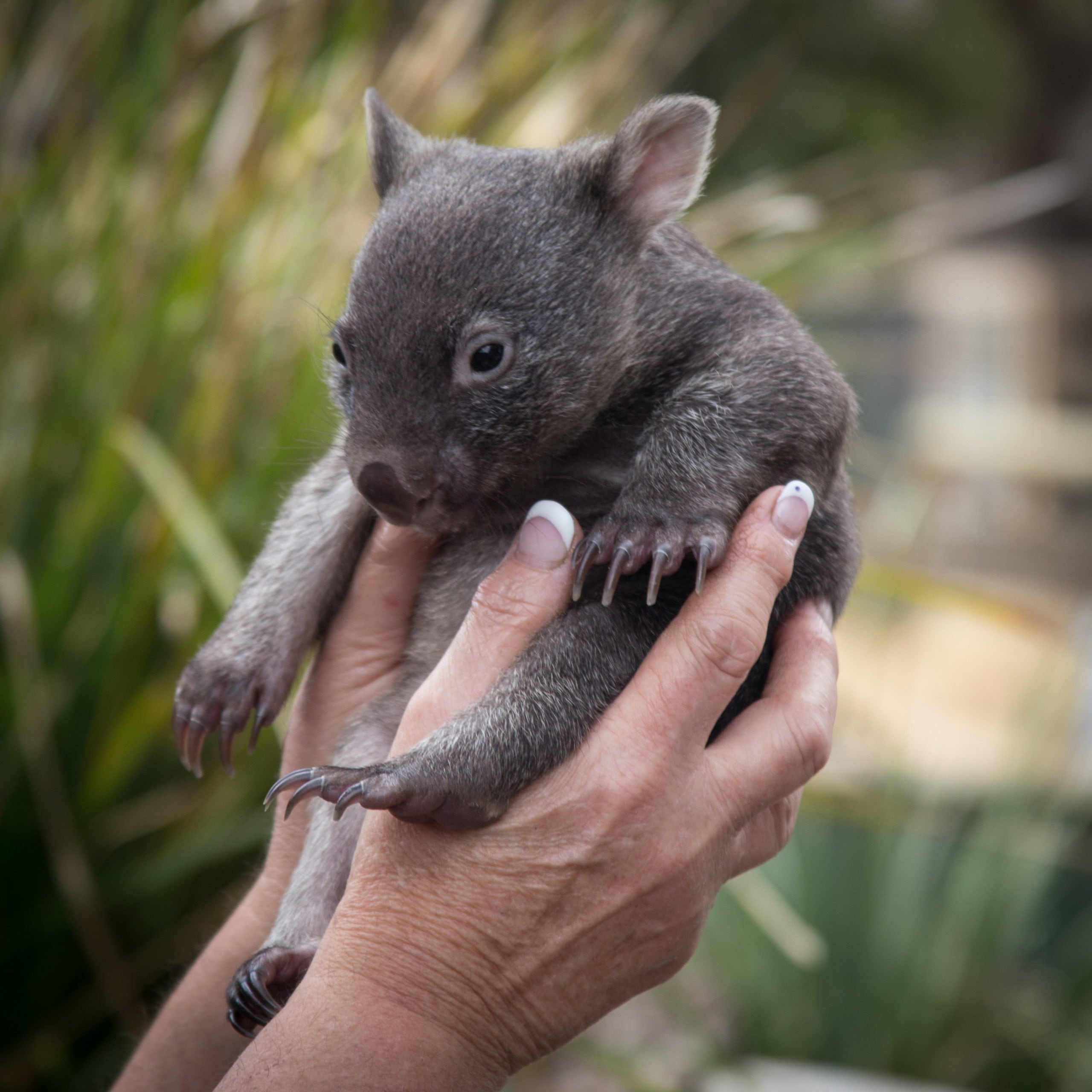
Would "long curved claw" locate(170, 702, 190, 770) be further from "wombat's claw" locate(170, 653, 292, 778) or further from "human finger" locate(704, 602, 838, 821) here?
"human finger" locate(704, 602, 838, 821)

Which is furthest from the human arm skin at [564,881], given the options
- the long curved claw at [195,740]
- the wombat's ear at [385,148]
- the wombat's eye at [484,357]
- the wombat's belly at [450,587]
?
the wombat's ear at [385,148]

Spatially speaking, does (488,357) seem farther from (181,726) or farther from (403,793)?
(181,726)

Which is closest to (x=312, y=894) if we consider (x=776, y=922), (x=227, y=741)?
(x=227, y=741)

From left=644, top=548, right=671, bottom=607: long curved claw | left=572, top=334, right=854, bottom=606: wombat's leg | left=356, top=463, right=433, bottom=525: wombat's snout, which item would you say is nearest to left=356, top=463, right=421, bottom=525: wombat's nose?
left=356, top=463, right=433, bottom=525: wombat's snout

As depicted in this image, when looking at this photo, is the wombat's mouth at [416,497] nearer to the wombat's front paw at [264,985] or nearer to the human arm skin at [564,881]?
the human arm skin at [564,881]

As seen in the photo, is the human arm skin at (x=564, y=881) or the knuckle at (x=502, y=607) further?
the knuckle at (x=502, y=607)
